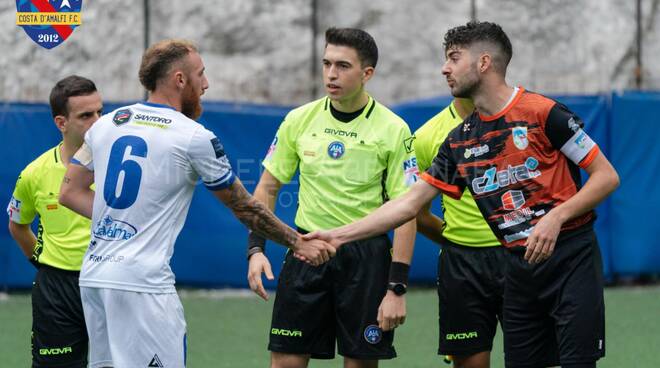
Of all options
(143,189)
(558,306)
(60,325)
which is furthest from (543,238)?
(60,325)

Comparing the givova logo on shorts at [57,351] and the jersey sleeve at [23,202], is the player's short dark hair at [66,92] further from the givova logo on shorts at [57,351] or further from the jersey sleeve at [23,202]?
the givova logo on shorts at [57,351]

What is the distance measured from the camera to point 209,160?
17.6ft

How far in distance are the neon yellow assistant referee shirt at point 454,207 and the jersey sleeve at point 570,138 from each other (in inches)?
53.6

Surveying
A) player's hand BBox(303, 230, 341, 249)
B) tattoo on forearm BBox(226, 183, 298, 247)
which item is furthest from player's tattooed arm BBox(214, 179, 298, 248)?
player's hand BBox(303, 230, 341, 249)

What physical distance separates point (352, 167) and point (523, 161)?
3.81ft

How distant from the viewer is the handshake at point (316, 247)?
6.25 meters

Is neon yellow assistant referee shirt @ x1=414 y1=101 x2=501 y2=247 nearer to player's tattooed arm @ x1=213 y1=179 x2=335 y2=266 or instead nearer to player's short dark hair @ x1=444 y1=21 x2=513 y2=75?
player's short dark hair @ x1=444 y1=21 x2=513 y2=75

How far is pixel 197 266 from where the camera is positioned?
12750 mm

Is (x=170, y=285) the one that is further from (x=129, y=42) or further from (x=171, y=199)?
(x=129, y=42)

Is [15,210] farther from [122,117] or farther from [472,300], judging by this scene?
[472,300]

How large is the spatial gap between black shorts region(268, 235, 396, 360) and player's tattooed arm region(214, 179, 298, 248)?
0.59m

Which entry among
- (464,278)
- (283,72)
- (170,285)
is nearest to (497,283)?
(464,278)

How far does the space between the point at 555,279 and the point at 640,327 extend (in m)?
5.24

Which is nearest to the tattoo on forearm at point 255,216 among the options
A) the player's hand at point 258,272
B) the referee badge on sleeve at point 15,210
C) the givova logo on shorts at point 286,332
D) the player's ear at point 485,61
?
the player's hand at point 258,272
